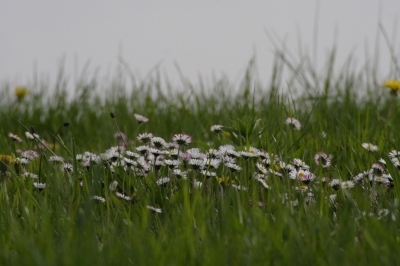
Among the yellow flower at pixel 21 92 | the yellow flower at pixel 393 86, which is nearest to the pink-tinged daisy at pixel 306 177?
the yellow flower at pixel 393 86

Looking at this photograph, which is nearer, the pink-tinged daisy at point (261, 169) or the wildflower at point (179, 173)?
the wildflower at point (179, 173)

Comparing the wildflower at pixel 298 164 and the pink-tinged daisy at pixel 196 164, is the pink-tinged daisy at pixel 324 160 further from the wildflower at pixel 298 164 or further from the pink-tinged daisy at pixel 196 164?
the pink-tinged daisy at pixel 196 164

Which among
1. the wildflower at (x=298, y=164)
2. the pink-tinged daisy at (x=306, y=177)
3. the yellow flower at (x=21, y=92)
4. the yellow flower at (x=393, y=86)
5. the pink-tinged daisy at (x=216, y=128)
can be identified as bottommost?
the yellow flower at (x=21, y=92)

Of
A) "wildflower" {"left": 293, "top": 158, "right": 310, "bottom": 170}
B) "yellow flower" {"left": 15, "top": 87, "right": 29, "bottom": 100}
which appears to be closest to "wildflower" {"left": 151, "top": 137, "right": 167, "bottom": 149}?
"wildflower" {"left": 293, "top": 158, "right": 310, "bottom": 170}

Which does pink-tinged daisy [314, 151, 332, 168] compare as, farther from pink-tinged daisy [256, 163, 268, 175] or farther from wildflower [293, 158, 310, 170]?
pink-tinged daisy [256, 163, 268, 175]

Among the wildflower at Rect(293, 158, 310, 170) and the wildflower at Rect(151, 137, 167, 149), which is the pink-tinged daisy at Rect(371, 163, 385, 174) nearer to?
the wildflower at Rect(293, 158, 310, 170)

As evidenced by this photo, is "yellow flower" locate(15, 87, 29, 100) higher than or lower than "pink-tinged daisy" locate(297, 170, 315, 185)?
lower

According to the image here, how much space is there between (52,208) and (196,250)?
0.74 meters

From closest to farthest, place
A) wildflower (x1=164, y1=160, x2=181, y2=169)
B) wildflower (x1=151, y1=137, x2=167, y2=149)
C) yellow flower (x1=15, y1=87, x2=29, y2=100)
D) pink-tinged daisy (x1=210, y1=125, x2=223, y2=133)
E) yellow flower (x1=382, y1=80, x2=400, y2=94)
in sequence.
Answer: wildflower (x1=164, y1=160, x2=181, y2=169) < wildflower (x1=151, y1=137, x2=167, y2=149) < pink-tinged daisy (x1=210, y1=125, x2=223, y2=133) < yellow flower (x1=382, y1=80, x2=400, y2=94) < yellow flower (x1=15, y1=87, x2=29, y2=100)

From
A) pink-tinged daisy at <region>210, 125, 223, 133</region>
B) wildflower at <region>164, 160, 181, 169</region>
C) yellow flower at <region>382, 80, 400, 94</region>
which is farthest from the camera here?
yellow flower at <region>382, 80, 400, 94</region>

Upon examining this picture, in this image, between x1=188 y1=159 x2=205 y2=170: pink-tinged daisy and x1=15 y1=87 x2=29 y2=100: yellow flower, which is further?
x1=15 y1=87 x2=29 y2=100: yellow flower

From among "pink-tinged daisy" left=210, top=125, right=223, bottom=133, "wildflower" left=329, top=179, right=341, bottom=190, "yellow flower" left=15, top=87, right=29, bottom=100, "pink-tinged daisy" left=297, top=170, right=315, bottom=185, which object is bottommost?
"yellow flower" left=15, top=87, right=29, bottom=100

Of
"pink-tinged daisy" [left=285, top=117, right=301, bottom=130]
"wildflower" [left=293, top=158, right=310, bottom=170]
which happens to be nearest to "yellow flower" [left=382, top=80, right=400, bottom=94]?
"pink-tinged daisy" [left=285, top=117, right=301, bottom=130]

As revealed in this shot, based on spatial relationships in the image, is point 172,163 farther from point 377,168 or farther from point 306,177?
point 377,168
